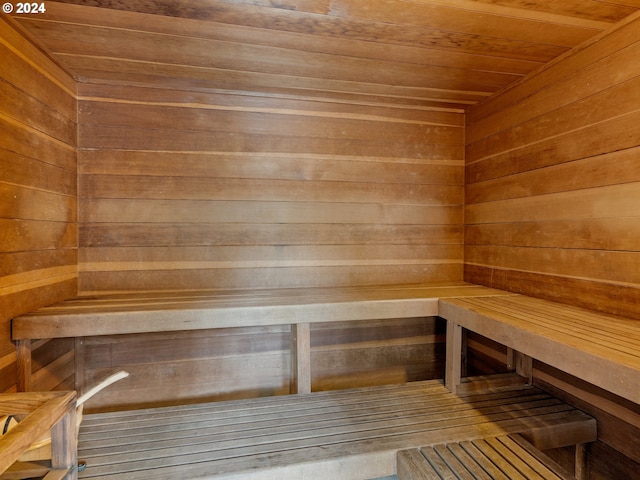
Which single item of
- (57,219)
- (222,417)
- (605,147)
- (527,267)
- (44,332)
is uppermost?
(605,147)

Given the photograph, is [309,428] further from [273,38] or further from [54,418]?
[273,38]

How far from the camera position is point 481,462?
3.96 feet

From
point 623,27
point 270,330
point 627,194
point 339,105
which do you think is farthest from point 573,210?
point 270,330

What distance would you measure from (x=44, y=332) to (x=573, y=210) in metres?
2.32

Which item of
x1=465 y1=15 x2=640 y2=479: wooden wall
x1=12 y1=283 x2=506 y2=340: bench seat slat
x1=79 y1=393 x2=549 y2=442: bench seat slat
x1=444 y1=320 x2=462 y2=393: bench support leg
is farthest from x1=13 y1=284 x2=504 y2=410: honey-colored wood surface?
x1=465 y1=15 x2=640 y2=479: wooden wall

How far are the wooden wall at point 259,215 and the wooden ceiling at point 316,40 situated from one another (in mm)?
214

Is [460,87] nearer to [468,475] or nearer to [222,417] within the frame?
[468,475]

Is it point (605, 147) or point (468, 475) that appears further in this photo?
point (605, 147)

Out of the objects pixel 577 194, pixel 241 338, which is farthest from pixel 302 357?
pixel 577 194

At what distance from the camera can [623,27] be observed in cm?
137

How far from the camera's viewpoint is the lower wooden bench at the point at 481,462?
1.14 metres

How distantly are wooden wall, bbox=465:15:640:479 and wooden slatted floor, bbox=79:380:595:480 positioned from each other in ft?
0.50

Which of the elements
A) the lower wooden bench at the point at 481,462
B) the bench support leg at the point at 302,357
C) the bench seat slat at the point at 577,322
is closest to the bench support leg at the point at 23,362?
the bench support leg at the point at 302,357

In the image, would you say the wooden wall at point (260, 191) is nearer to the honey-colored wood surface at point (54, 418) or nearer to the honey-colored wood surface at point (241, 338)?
the honey-colored wood surface at point (241, 338)
